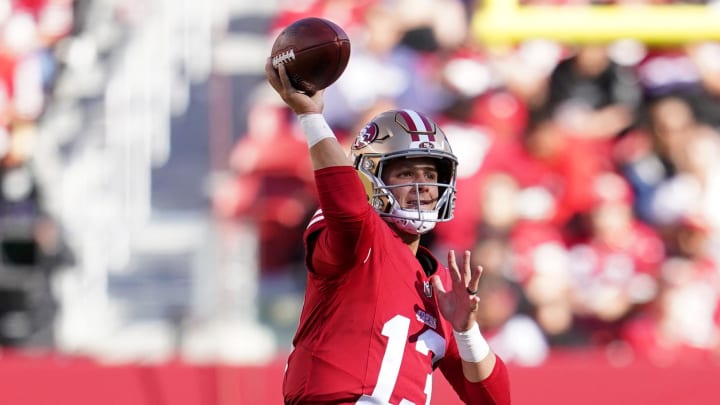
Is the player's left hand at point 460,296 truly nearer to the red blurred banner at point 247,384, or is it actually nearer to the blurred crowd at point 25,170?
the red blurred banner at point 247,384

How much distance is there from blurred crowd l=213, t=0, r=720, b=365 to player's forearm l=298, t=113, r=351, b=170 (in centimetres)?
316

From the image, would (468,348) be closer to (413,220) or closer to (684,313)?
(413,220)

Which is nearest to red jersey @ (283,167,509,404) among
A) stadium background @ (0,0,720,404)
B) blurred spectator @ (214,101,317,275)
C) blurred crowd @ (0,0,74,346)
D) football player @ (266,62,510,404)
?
football player @ (266,62,510,404)

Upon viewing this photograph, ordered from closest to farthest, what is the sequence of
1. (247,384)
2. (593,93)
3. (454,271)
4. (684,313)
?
(454,271)
(247,384)
(684,313)
(593,93)

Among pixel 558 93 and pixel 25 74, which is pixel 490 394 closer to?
pixel 558 93

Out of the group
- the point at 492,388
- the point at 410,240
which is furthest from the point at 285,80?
the point at 492,388

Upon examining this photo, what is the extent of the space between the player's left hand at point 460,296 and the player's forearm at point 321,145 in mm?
415

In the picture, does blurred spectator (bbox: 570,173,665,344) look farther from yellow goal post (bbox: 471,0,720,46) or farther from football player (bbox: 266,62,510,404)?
football player (bbox: 266,62,510,404)

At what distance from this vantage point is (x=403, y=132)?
3152 millimetres

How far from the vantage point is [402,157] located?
3.12 meters

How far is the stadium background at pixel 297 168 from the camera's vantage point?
6059mm

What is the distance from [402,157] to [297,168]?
319cm

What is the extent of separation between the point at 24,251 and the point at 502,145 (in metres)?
2.59

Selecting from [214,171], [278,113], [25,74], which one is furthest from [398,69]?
[25,74]
